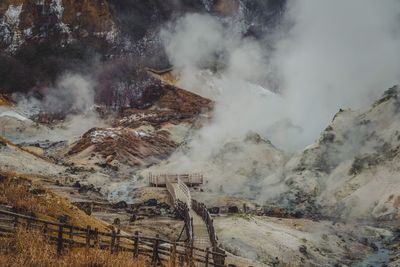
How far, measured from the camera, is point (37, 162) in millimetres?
52656

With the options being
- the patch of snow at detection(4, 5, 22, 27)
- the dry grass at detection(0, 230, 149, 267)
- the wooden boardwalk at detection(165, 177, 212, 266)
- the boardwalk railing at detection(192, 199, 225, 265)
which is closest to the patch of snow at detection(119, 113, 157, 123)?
the patch of snow at detection(4, 5, 22, 27)

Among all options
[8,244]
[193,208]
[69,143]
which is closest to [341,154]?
[193,208]

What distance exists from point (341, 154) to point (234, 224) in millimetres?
22265

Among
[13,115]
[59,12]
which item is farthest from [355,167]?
[59,12]

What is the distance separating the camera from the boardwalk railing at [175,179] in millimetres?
53484

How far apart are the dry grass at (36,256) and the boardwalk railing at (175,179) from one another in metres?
41.1

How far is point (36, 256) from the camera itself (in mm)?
10414

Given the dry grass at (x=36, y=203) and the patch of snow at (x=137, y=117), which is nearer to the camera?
the dry grass at (x=36, y=203)

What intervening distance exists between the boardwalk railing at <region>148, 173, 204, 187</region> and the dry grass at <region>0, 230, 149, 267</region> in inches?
1616

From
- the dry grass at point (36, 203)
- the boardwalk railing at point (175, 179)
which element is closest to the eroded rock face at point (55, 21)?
the boardwalk railing at point (175, 179)

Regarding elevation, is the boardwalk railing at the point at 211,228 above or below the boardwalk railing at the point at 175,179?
below

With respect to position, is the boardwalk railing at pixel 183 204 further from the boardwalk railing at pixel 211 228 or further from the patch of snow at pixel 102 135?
the patch of snow at pixel 102 135

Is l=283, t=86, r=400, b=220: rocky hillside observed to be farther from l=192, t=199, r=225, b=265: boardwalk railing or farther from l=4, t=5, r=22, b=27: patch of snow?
l=4, t=5, r=22, b=27: patch of snow

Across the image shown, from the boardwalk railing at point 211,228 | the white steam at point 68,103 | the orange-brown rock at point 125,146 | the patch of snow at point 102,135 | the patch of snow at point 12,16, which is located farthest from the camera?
the patch of snow at point 12,16
